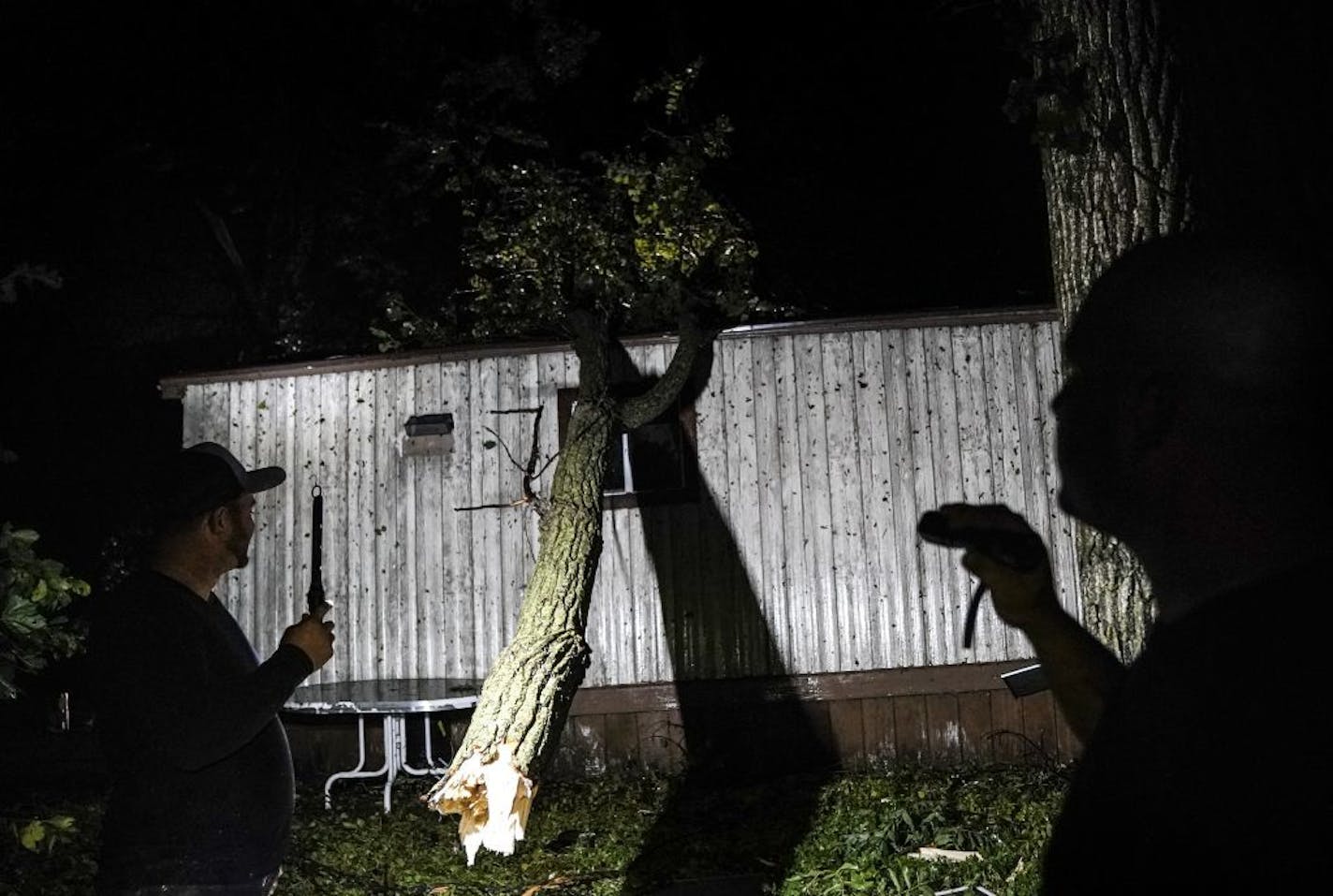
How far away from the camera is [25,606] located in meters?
3.74

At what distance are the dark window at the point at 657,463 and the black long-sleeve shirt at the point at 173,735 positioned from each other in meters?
6.82

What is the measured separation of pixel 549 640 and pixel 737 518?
116 inches

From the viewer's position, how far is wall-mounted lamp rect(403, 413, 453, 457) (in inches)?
392

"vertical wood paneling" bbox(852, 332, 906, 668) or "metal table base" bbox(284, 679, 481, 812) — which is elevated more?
"vertical wood paneling" bbox(852, 332, 906, 668)

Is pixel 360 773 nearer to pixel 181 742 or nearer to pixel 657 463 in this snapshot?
pixel 657 463

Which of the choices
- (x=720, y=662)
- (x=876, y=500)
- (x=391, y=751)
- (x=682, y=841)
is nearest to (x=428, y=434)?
(x=391, y=751)

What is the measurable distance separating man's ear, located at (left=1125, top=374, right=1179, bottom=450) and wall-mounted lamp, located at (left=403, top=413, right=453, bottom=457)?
903 centimetres

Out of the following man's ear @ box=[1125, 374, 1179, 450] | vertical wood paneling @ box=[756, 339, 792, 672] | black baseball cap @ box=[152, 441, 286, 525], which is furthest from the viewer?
vertical wood paneling @ box=[756, 339, 792, 672]

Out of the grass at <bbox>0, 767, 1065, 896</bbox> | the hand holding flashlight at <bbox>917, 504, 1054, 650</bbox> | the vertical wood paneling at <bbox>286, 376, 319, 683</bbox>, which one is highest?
the vertical wood paneling at <bbox>286, 376, 319, 683</bbox>

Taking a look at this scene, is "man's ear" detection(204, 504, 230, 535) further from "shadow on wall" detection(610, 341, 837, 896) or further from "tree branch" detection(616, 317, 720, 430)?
"shadow on wall" detection(610, 341, 837, 896)

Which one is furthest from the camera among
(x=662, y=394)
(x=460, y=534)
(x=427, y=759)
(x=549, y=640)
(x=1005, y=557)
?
(x=460, y=534)

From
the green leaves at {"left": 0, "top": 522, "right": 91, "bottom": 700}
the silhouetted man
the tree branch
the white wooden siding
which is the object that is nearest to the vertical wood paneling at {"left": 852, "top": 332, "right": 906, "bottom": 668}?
the white wooden siding

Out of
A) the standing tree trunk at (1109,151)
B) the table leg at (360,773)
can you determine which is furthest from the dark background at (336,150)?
the standing tree trunk at (1109,151)

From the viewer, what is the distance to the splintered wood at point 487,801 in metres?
5.84
